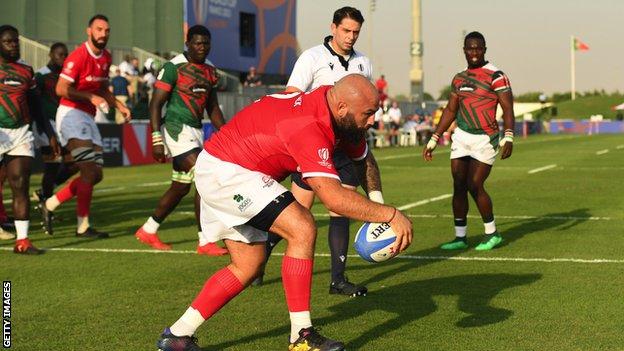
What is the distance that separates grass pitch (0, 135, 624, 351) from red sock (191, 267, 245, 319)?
0.44m

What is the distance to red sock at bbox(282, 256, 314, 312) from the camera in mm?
6555

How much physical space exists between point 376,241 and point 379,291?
2.63 m

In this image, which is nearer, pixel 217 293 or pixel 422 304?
pixel 217 293

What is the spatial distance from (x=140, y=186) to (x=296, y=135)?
49.8 ft

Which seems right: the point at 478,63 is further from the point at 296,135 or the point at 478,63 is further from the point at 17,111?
the point at 296,135

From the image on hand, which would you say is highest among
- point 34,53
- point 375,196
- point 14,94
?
point 34,53

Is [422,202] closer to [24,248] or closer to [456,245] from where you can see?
[456,245]

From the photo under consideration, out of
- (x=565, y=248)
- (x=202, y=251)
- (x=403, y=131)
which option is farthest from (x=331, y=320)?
(x=403, y=131)

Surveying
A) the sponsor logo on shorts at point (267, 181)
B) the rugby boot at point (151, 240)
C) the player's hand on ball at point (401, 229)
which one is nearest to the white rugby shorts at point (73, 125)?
the rugby boot at point (151, 240)

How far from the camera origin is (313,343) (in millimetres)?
6523

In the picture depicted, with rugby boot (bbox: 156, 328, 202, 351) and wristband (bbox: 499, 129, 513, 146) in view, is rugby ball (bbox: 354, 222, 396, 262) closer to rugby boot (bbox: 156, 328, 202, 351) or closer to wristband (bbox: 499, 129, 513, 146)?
rugby boot (bbox: 156, 328, 202, 351)

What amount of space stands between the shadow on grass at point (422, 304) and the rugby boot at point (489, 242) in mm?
1895

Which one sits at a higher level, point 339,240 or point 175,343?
point 339,240

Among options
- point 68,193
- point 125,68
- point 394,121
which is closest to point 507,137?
point 68,193
